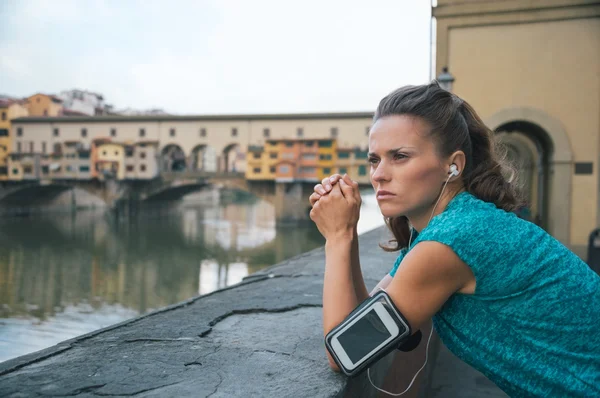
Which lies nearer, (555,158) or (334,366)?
(334,366)

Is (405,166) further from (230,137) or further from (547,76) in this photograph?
(230,137)

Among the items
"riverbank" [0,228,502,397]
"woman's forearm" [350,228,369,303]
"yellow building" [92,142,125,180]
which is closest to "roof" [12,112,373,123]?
"yellow building" [92,142,125,180]

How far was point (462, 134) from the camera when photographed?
1121 mm

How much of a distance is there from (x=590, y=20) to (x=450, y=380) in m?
6.29

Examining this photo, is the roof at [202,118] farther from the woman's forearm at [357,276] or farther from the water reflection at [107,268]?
the woman's forearm at [357,276]

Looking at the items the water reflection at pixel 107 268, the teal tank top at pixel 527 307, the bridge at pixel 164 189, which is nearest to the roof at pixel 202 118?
the bridge at pixel 164 189

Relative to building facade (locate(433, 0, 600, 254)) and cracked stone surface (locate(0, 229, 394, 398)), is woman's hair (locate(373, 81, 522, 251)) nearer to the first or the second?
cracked stone surface (locate(0, 229, 394, 398))

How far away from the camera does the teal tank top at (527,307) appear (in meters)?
0.94

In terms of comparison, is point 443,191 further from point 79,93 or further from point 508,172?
point 79,93

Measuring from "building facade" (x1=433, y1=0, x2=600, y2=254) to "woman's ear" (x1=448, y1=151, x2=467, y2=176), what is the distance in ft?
19.7

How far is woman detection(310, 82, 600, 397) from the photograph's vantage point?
3.09 ft

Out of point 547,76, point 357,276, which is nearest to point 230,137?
point 547,76

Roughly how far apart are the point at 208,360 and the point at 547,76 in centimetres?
700

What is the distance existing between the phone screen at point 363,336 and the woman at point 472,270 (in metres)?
0.06
